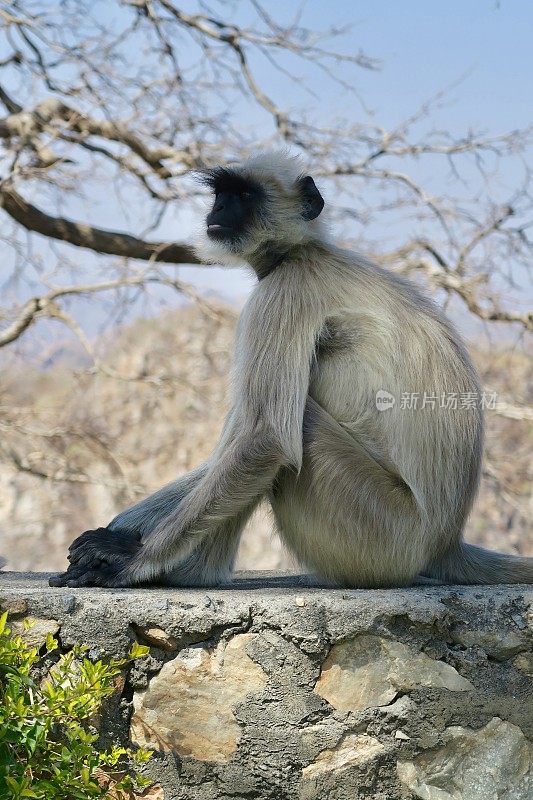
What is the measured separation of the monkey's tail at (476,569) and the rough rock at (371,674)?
0.67 meters

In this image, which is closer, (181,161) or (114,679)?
(114,679)

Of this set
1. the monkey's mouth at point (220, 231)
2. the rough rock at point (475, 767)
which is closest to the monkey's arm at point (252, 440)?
the monkey's mouth at point (220, 231)

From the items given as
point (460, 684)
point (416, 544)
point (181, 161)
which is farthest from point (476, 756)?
point (181, 161)

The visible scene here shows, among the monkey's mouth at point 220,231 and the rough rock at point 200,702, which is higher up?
the monkey's mouth at point 220,231

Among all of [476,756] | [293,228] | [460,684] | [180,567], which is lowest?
[476,756]

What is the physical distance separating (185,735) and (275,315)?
4.56 ft

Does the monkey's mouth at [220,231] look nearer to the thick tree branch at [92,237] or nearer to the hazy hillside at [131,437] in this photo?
the hazy hillside at [131,437]

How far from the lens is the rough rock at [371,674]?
8.79ft

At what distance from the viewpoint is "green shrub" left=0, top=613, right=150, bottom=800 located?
2.42 m

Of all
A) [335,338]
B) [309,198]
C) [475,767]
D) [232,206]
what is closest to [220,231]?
[232,206]

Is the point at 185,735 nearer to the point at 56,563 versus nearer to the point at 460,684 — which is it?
the point at 460,684

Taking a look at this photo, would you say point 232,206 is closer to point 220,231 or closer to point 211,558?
point 220,231

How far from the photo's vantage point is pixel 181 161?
7508 millimetres

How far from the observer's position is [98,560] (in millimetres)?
3133
